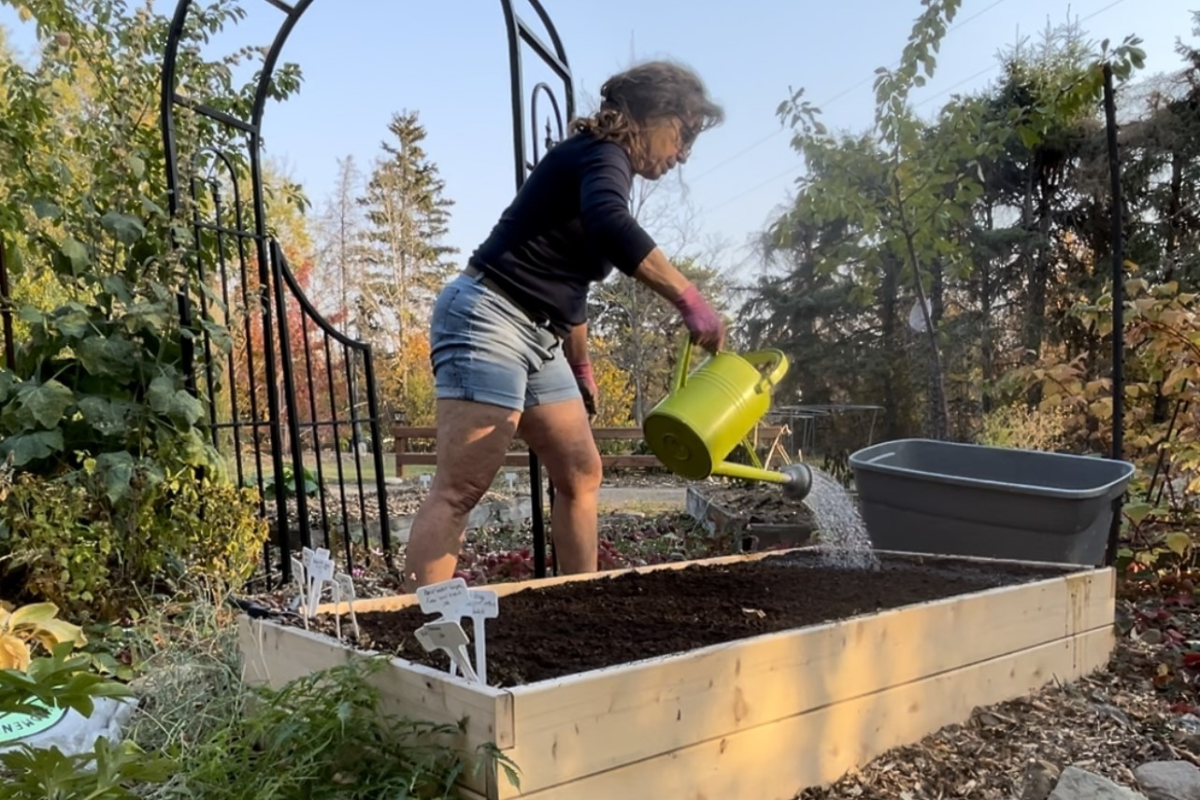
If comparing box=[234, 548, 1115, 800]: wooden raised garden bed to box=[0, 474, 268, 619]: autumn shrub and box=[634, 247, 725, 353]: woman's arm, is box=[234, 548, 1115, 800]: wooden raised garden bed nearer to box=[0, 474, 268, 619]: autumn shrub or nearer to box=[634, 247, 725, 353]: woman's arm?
box=[634, 247, 725, 353]: woman's arm

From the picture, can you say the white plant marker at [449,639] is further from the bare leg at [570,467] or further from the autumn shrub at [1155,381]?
the autumn shrub at [1155,381]

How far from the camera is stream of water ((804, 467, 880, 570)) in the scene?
226 cm

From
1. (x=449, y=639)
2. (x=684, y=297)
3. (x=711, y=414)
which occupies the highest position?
(x=684, y=297)

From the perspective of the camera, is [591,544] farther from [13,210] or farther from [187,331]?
[13,210]

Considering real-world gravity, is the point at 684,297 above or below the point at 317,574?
above

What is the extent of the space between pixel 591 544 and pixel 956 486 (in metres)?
1.01

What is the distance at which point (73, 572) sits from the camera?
6.79ft

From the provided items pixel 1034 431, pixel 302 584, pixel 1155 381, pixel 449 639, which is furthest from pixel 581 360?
pixel 1034 431

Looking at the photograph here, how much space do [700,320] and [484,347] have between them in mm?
421

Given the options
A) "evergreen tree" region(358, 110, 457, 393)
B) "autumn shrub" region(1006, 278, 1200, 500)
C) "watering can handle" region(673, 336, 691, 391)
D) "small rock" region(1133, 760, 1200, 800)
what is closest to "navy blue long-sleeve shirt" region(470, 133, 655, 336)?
"watering can handle" region(673, 336, 691, 391)

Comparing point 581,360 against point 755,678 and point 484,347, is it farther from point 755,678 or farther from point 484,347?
point 755,678

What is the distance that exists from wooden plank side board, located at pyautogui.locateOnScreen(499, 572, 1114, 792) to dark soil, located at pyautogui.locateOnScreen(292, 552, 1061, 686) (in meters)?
Result: 0.09

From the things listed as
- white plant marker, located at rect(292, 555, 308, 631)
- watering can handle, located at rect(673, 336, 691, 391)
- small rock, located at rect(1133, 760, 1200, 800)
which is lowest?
small rock, located at rect(1133, 760, 1200, 800)

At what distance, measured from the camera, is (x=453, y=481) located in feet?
5.58
